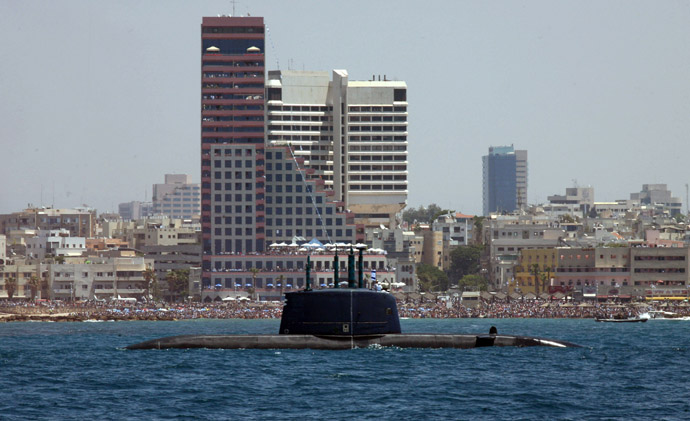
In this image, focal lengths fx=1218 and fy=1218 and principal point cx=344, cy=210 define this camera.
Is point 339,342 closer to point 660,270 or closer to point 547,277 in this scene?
point 660,270

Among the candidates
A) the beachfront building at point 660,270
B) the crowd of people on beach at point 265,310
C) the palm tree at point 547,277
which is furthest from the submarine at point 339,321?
the palm tree at point 547,277

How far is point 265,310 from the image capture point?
17625cm

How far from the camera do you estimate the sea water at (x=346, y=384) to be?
143ft

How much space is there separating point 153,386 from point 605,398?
59.2ft

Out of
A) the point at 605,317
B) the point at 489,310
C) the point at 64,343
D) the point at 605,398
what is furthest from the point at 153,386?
the point at 489,310

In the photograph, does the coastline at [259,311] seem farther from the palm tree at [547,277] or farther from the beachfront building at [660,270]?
the palm tree at [547,277]

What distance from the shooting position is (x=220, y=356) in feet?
203

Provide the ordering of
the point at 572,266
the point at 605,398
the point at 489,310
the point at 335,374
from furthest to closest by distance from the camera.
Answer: the point at 572,266
the point at 489,310
the point at 335,374
the point at 605,398

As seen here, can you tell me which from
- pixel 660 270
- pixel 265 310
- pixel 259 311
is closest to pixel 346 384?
pixel 259 311

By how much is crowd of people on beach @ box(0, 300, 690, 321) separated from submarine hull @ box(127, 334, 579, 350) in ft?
306

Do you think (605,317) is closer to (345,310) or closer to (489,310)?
(489,310)

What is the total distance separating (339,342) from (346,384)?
8082 millimetres

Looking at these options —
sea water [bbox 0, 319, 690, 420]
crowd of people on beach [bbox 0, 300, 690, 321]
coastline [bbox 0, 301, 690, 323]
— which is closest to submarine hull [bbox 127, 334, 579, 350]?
sea water [bbox 0, 319, 690, 420]

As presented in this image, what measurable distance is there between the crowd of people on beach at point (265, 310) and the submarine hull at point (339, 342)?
93.3 meters
